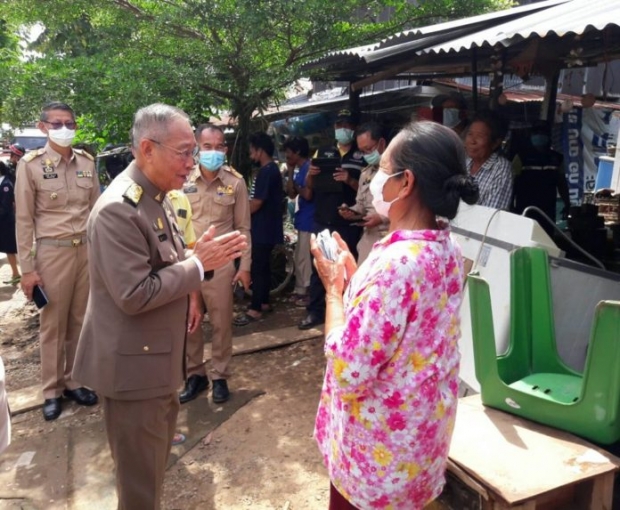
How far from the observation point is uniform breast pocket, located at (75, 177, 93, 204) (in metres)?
3.92

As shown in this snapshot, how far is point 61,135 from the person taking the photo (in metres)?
3.79

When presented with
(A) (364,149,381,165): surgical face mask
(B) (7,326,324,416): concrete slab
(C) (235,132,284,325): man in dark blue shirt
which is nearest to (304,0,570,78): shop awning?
(A) (364,149,381,165): surgical face mask

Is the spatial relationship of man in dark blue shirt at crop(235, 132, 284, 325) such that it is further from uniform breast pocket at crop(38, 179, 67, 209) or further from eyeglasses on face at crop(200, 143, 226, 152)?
uniform breast pocket at crop(38, 179, 67, 209)

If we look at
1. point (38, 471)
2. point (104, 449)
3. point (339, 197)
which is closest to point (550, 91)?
point (339, 197)

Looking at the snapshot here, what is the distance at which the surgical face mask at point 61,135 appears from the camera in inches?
149

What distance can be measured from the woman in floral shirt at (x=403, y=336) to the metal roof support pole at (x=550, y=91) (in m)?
5.32

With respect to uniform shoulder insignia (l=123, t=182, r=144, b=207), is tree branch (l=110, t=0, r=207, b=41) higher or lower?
higher

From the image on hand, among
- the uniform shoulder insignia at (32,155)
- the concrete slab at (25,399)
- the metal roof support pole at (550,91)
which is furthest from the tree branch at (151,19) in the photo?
the metal roof support pole at (550,91)

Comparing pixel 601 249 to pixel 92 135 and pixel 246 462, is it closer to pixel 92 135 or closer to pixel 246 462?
pixel 246 462

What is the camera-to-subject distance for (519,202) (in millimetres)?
4902

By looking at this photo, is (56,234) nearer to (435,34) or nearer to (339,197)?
(339,197)

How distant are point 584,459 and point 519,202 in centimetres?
323

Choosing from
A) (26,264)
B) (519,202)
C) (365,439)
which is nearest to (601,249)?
(519,202)

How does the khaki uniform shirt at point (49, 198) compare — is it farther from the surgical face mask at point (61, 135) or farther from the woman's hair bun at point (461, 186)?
the woman's hair bun at point (461, 186)
